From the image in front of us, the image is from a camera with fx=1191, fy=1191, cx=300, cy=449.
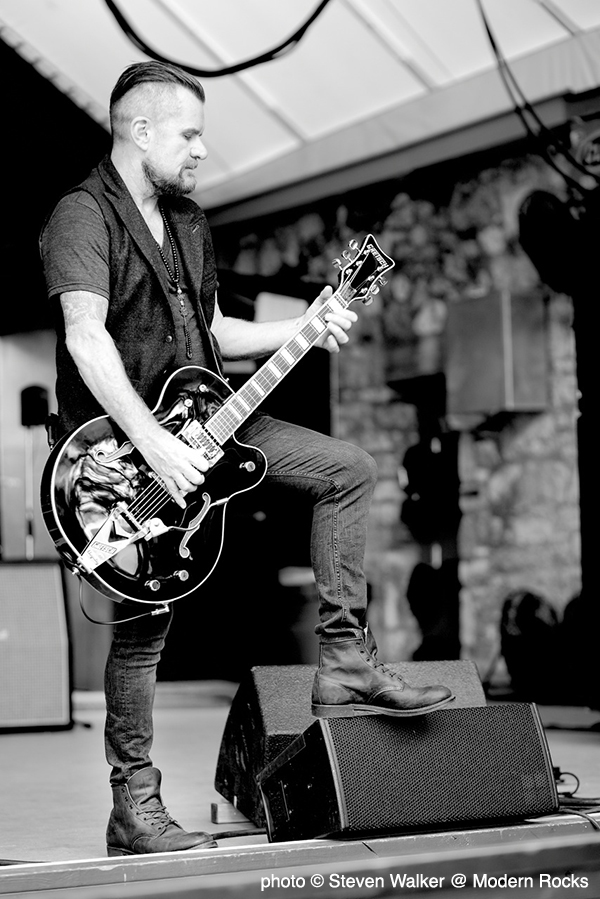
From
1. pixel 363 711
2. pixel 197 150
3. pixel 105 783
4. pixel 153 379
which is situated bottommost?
pixel 105 783

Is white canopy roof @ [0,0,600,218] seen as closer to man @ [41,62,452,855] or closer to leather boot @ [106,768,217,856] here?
man @ [41,62,452,855]

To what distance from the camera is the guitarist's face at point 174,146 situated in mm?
2734

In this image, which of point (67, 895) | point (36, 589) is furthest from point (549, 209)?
point (67, 895)

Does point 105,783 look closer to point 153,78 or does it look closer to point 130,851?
point 130,851

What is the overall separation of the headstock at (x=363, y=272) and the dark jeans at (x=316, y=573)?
38 cm

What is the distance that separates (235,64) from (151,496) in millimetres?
3318

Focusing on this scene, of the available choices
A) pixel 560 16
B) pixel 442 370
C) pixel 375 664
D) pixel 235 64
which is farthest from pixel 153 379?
pixel 442 370

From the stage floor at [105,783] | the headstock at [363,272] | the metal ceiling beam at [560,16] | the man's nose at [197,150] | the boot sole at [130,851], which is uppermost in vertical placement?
the metal ceiling beam at [560,16]

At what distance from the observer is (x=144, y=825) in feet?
8.38

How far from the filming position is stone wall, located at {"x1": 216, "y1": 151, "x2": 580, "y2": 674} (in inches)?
215

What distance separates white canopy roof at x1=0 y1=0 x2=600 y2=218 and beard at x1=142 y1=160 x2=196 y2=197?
2.55 m

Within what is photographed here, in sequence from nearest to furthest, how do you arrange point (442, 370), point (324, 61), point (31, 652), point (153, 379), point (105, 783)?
point (153, 379) < point (105, 783) < point (31, 652) < point (324, 61) < point (442, 370)

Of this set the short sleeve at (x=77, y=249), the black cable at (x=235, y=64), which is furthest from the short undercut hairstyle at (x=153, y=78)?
the black cable at (x=235, y=64)

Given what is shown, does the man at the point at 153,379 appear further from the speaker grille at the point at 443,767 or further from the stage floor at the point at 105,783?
the stage floor at the point at 105,783
